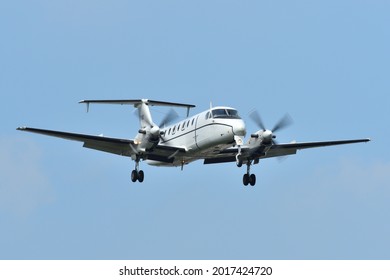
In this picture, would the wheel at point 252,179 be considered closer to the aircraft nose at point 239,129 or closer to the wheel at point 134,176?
the aircraft nose at point 239,129

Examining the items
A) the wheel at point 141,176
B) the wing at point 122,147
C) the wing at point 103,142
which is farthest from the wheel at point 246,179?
the wing at point 103,142

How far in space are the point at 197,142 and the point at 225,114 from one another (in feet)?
6.77

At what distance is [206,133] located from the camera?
155ft

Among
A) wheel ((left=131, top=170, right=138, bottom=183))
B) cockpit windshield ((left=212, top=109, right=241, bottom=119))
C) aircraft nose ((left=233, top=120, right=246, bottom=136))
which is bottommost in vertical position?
wheel ((left=131, top=170, right=138, bottom=183))

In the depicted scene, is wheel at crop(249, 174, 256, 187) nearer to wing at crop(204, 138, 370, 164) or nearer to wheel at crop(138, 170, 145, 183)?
wing at crop(204, 138, 370, 164)

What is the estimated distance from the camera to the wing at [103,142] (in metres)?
47.3

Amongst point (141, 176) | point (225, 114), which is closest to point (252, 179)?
point (225, 114)

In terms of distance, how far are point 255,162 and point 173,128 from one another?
178 inches

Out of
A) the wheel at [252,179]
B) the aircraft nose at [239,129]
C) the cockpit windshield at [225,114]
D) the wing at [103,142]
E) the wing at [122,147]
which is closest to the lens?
the aircraft nose at [239,129]

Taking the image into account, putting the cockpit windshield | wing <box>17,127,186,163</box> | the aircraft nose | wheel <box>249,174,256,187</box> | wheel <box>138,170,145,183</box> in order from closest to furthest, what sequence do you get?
the aircraft nose < the cockpit windshield < wing <box>17,127,186,163</box> < wheel <box>138,170,145,183</box> < wheel <box>249,174,256,187</box>

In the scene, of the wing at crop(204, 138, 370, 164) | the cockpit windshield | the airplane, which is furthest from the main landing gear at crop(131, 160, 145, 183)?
the cockpit windshield

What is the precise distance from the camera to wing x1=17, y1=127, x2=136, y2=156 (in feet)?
→ 155

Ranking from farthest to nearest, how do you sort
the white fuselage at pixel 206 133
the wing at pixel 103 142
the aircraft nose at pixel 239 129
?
the wing at pixel 103 142
the white fuselage at pixel 206 133
the aircraft nose at pixel 239 129

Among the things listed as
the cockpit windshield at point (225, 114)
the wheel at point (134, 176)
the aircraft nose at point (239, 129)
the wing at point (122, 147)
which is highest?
the cockpit windshield at point (225, 114)
